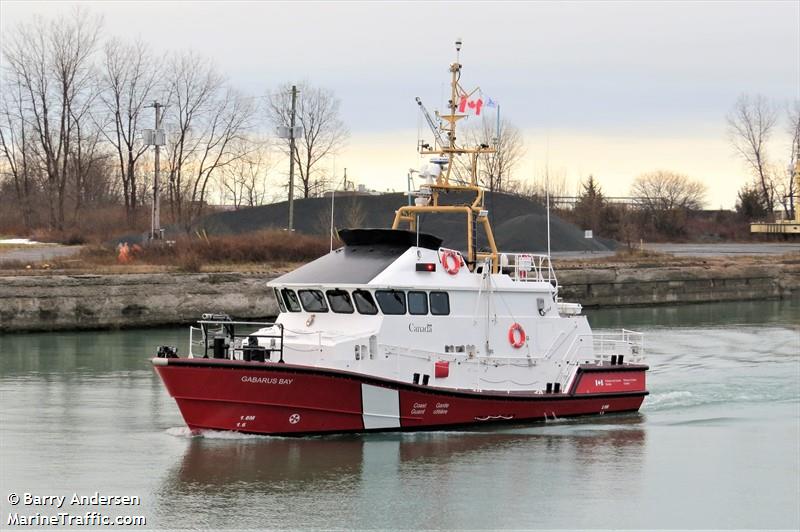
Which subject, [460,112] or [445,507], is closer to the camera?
[445,507]

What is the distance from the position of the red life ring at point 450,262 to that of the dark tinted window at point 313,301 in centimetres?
221

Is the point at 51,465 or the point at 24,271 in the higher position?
the point at 24,271

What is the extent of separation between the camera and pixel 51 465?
58.4 ft

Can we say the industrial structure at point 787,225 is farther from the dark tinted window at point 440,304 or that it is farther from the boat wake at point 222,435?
the boat wake at point 222,435

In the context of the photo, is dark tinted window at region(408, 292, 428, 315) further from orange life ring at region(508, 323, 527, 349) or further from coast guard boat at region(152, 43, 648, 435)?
orange life ring at region(508, 323, 527, 349)

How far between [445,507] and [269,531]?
268 cm

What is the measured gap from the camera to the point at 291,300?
2070 cm

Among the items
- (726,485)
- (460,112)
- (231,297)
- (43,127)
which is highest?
(43,127)

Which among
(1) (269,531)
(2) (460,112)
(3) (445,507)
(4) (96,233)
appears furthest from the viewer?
(4) (96,233)

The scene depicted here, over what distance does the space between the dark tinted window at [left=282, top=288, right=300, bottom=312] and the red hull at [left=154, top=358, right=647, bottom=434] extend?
230 cm

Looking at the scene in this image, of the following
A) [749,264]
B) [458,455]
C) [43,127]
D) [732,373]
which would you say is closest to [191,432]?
[458,455]

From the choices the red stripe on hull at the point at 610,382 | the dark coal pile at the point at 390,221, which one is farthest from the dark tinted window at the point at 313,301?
the dark coal pile at the point at 390,221

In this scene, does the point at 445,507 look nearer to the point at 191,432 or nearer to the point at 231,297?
the point at 191,432

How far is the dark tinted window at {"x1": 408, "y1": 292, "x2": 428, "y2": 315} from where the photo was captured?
20047mm
